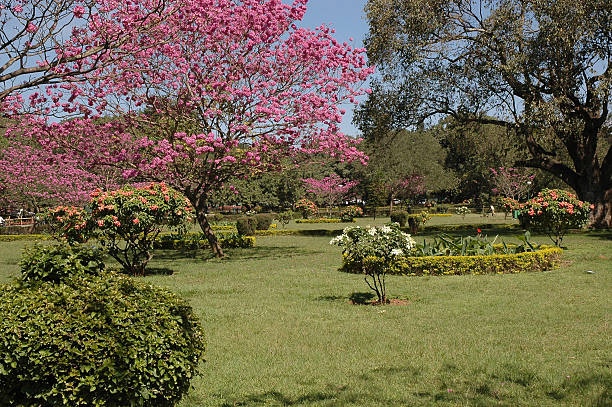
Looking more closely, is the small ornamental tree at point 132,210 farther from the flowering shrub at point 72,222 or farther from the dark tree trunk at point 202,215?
the dark tree trunk at point 202,215

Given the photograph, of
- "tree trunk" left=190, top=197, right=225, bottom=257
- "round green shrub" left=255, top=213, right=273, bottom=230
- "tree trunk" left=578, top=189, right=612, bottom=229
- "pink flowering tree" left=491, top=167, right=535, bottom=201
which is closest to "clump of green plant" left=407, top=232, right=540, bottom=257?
"tree trunk" left=190, top=197, right=225, bottom=257

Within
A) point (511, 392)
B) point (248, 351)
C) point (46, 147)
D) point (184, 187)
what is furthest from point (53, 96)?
Result: point (511, 392)

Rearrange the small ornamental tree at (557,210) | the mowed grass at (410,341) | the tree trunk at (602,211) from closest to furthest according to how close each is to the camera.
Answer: the mowed grass at (410,341) < the small ornamental tree at (557,210) < the tree trunk at (602,211)

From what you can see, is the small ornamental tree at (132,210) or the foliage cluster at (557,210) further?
the foliage cluster at (557,210)

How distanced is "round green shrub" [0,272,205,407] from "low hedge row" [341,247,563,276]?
10386mm

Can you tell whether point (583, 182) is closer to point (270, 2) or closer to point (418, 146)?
point (270, 2)

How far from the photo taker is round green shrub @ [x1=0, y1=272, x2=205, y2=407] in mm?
3545

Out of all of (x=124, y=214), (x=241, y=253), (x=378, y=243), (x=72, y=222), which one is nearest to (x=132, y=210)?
(x=124, y=214)

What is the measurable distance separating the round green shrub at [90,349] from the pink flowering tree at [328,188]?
5649 centimetres

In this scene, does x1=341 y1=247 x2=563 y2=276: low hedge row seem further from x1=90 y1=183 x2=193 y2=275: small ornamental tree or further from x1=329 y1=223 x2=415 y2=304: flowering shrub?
x1=90 y1=183 x2=193 y2=275: small ornamental tree

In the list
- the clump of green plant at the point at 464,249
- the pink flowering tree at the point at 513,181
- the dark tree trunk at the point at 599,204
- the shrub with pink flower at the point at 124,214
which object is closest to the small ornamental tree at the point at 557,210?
the clump of green plant at the point at 464,249

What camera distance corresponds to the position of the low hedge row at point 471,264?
45.0 feet

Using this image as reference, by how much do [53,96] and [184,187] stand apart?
611cm

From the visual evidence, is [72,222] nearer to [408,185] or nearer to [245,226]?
[245,226]
